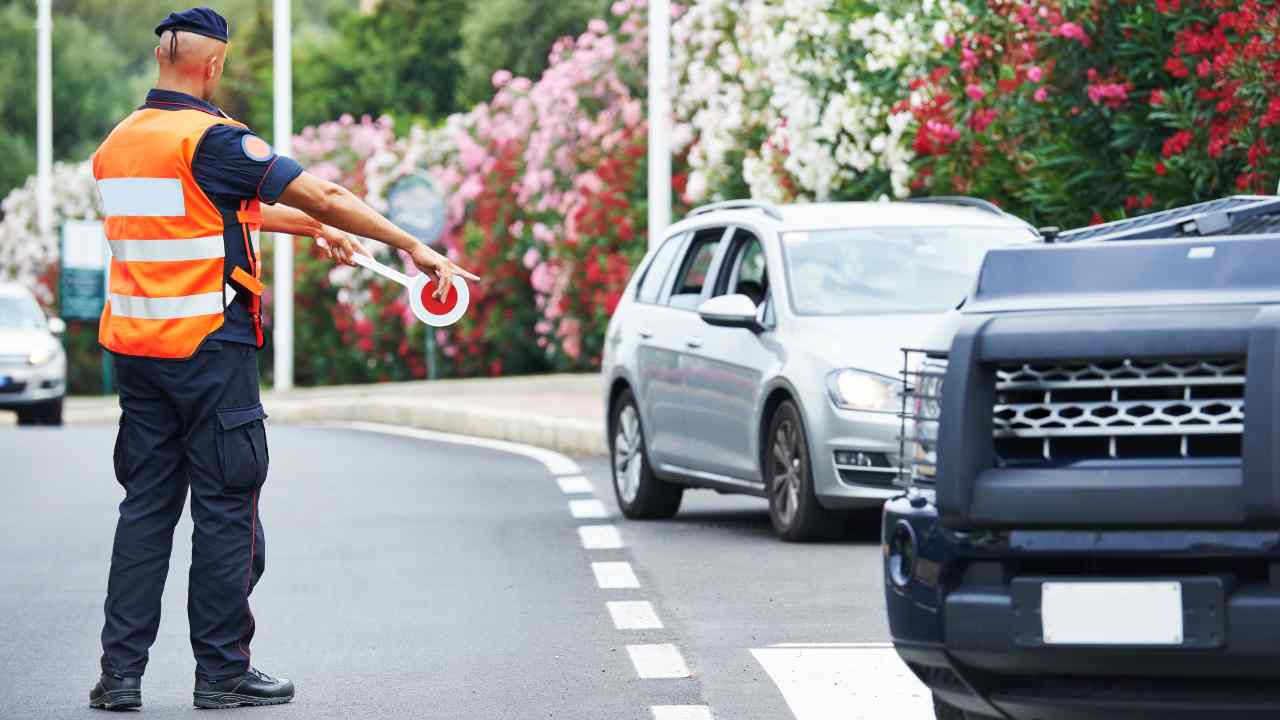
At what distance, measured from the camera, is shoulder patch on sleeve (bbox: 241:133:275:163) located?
7.53 meters

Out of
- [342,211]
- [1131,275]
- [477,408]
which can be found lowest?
[477,408]

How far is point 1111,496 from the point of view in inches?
217

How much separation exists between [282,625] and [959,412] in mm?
4537

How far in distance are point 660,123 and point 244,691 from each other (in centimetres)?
1581

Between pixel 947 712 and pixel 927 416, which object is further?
pixel 947 712

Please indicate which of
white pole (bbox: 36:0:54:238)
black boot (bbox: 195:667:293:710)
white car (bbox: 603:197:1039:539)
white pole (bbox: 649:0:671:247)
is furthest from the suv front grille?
white pole (bbox: 36:0:54:238)

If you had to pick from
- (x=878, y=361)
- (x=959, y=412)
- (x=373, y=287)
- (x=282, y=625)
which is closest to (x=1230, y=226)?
(x=959, y=412)

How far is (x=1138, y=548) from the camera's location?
5492 millimetres

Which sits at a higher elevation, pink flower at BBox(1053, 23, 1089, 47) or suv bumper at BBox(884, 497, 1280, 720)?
pink flower at BBox(1053, 23, 1089, 47)

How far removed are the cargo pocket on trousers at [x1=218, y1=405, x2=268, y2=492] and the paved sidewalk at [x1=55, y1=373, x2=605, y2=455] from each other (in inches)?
509

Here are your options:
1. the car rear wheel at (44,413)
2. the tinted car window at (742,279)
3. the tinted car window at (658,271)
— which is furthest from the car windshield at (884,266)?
the car rear wheel at (44,413)

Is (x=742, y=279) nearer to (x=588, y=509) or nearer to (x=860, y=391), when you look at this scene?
(x=860, y=391)

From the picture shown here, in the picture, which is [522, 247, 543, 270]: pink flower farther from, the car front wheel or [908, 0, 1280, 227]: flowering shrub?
the car front wheel

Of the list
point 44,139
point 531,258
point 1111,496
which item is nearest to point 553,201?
point 531,258
